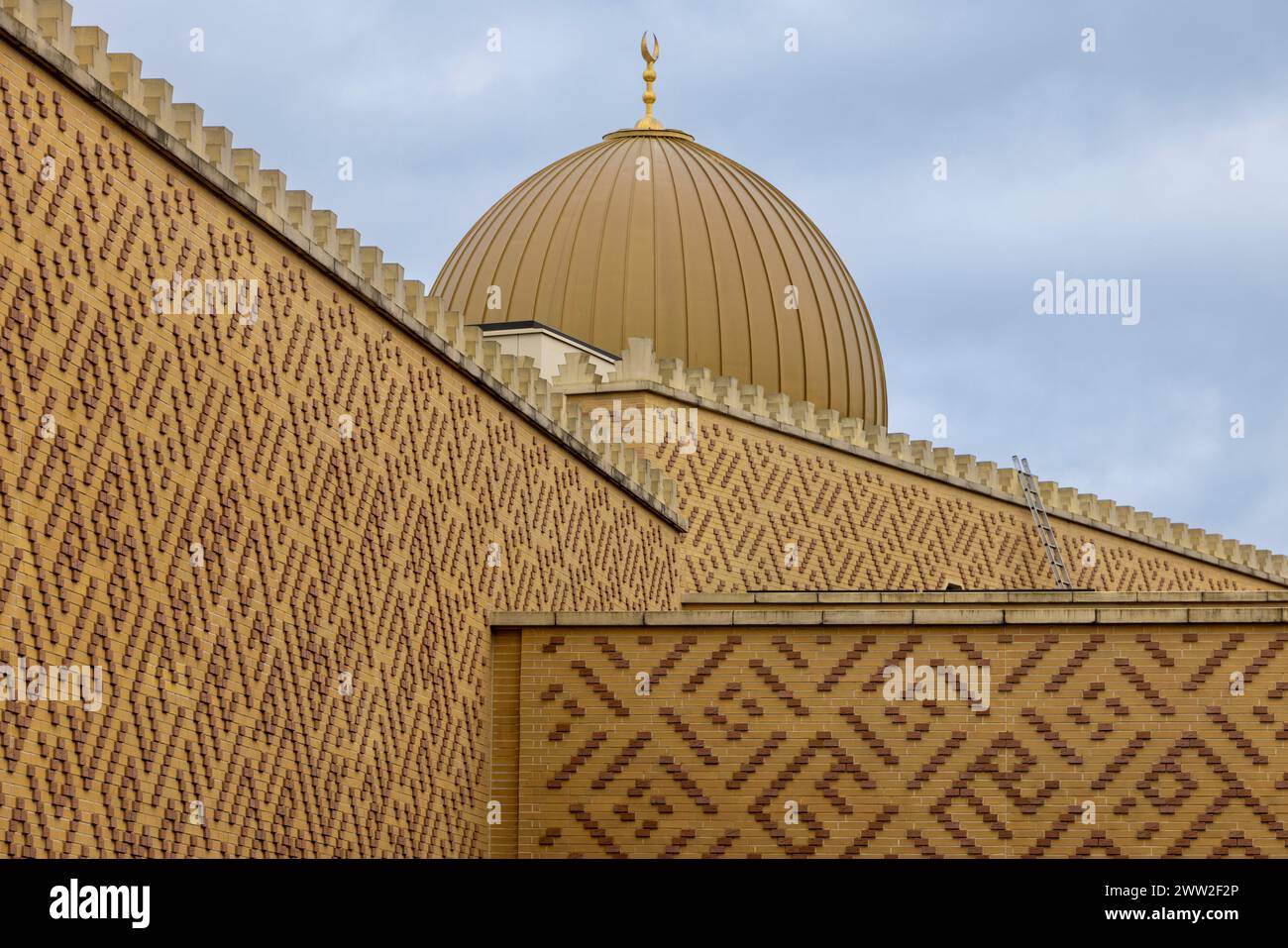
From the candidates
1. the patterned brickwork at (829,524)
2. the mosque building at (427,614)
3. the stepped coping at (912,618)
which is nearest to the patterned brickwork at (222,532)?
the mosque building at (427,614)

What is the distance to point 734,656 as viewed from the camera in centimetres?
1535

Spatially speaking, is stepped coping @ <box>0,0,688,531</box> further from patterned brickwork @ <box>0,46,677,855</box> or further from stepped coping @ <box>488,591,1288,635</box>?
stepped coping @ <box>488,591,1288,635</box>

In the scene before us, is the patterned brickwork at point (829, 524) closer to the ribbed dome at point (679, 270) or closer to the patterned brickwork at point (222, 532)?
the ribbed dome at point (679, 270)

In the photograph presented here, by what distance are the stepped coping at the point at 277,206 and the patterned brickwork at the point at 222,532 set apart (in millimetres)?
101

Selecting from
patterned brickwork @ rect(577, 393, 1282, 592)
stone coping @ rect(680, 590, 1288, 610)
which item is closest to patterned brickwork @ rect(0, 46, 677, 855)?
stone coping @ rect(680, 590, 1288, 610)

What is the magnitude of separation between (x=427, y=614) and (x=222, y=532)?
279 centimetres

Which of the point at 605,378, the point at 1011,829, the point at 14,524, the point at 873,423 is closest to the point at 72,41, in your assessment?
the point at 14,524

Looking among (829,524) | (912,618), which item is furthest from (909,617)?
(829,524)

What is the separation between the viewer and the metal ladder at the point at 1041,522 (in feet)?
83.5

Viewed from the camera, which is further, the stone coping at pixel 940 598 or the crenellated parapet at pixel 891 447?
Result: the crenellated parapet at pixel 891 447

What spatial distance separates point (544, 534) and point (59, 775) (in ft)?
21.6

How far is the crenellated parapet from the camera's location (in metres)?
21.6

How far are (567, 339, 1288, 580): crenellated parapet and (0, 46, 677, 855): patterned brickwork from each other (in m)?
4.88

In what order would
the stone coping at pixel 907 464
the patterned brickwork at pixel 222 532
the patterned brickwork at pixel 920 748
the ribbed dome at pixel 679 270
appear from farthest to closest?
the ribbed dome at pixel 679 270, the stone coping at pixel 907 464, the patterned brickwork at pixel 920 748, the patterned brickwork at pixel 222 532
